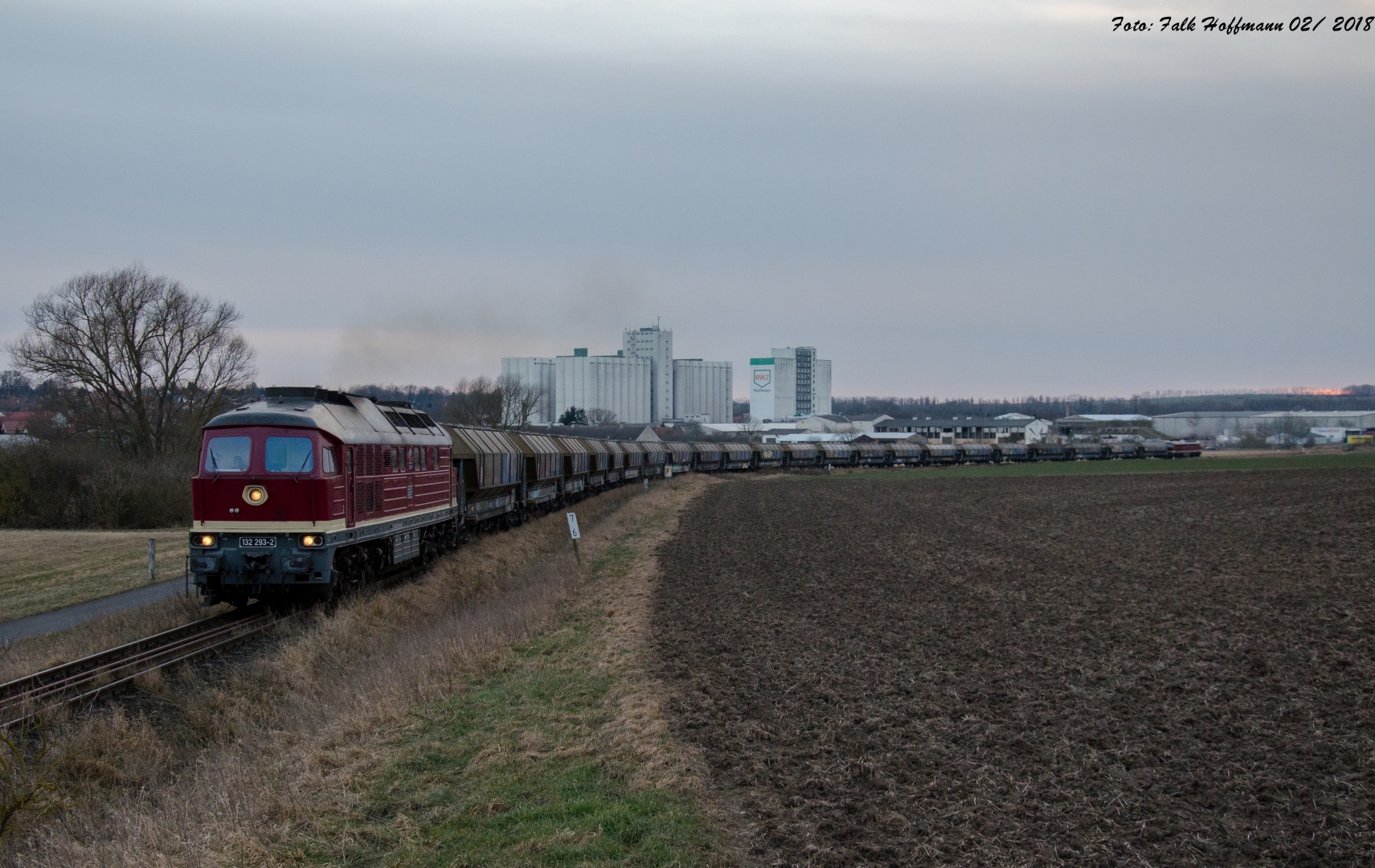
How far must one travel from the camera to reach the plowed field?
694 cm

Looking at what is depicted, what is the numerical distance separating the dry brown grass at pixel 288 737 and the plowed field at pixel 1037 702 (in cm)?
122

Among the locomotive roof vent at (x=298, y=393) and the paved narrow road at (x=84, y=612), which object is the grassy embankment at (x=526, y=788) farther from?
the paved narrow road at (x=84, y=612)

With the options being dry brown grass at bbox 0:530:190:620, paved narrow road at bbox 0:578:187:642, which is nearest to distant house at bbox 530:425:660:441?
dry brown grass at bbox 0:530:190:620

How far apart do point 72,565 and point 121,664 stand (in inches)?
713

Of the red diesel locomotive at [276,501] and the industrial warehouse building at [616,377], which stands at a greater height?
the industrial warehouse building at [616,377]

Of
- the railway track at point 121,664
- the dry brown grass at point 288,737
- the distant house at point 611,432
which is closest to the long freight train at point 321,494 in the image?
the railway track at point 121,664

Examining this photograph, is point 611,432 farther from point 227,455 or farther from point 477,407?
point 227,455

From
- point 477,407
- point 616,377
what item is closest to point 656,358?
point 616,377

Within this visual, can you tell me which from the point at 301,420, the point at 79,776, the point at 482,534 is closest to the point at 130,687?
the point at 79,776

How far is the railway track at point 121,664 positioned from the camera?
12422 millimetres

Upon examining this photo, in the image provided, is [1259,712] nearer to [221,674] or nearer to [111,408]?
[221,674]

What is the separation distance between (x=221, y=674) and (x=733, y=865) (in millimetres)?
10532

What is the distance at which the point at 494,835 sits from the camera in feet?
23.1

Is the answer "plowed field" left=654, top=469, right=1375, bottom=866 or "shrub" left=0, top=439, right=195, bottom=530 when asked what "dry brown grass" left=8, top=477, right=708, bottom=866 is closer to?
"plowed field" left=654, top=469, right=1375, bottom=866
